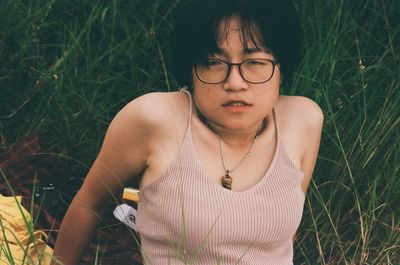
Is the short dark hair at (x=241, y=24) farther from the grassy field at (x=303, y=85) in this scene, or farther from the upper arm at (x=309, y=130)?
the grassy field at (x=303, y=85)

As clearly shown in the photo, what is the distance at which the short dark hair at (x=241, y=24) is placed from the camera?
6.00ft

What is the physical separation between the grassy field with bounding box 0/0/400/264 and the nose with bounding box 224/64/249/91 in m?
0.69

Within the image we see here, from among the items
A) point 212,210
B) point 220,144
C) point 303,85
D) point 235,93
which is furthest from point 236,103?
point 303,85

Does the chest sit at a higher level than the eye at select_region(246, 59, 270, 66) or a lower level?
lower

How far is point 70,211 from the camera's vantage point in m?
2.26

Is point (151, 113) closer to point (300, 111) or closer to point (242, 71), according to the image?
point (242, 71)

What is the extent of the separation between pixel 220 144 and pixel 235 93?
0.68ft

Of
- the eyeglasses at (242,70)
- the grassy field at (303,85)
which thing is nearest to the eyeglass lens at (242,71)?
the eyeglasses at (242,70)

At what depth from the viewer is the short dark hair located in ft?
6.00

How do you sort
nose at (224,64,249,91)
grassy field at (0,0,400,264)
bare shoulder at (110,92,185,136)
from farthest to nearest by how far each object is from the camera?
grassy field at (0,0,400,264), bare shoulder at (110,92,185,136), nose at (224,64,249,91)

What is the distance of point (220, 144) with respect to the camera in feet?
6.50

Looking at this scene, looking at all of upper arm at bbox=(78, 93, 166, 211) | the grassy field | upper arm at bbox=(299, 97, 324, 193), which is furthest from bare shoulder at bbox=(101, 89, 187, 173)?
the grassy field

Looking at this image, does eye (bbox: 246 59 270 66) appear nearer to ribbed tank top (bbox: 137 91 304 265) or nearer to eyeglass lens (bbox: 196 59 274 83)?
eyeglass lens (bbox: 196 59 274 83)

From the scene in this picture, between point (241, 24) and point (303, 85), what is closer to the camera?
point (241, 24)
